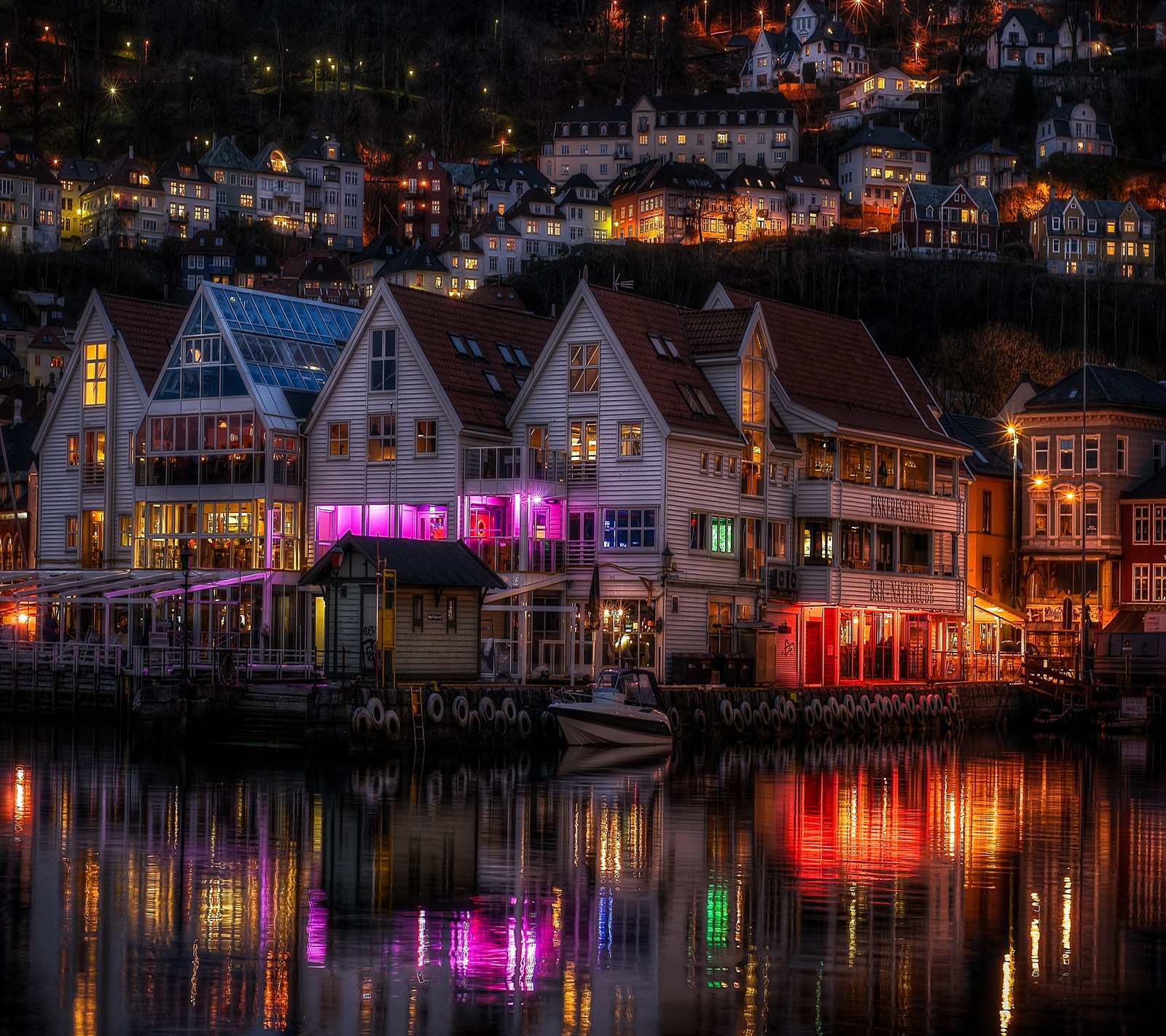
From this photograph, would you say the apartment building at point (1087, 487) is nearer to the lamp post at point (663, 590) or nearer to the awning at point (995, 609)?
the awning at point (995, 609)

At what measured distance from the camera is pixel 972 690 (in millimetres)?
77000

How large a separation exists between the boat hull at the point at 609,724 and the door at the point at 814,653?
57.5 feet

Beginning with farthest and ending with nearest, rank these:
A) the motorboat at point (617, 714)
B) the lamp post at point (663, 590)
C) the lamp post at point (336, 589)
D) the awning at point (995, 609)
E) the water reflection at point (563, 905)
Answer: the awning at point (995, 609)
the lamp post at point (663, 590)
the motorboat at point (617, 714)
the lamp post at point (336, 589)
the water reflection at point (563, 905)

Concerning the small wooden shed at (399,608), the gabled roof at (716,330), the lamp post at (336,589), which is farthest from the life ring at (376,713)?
the gabled roof at (716,330)

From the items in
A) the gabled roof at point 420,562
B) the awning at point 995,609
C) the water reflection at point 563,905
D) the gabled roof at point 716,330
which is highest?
the gabled roof at point 716,330

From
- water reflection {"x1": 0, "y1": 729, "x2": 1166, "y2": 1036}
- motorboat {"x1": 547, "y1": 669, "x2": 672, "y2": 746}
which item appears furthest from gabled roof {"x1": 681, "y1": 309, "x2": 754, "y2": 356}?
water reflection {"x1": 0, "y1": 729, "x2": 1166, "y2": 1036}

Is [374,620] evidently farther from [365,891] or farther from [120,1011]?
[120,1011]

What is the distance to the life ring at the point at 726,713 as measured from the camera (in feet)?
204

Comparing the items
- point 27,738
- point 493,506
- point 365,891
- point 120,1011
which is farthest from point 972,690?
point 120,1011

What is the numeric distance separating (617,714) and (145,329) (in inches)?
1381

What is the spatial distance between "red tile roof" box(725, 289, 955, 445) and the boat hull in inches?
785

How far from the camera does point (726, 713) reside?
204ft

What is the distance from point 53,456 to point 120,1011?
65.8 metres

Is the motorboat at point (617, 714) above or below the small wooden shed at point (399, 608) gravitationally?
below
